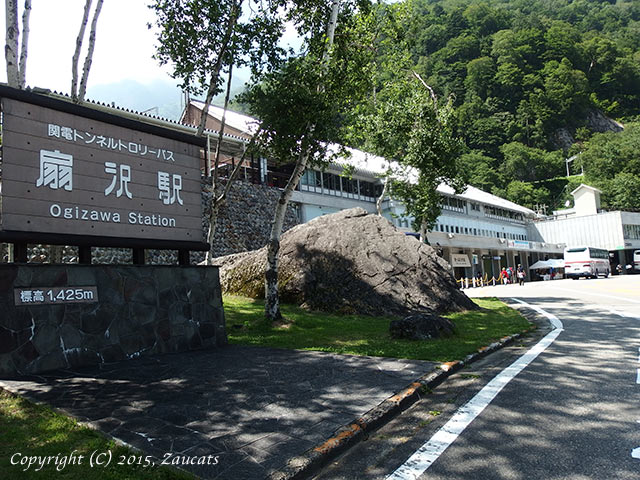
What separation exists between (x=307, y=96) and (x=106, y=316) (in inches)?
272

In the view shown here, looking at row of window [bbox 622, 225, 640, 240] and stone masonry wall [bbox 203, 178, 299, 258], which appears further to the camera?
row of window [bbox 622, 225, 640, 240]

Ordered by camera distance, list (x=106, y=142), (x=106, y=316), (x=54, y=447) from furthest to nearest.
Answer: (x=106, y=142)
(x=106, y=316)
(x=54, y=447)

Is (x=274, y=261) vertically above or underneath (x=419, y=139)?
underneath

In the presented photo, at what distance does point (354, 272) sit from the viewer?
13688 millimetres

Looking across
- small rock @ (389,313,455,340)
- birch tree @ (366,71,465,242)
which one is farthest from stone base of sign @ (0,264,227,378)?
birch tree @ (366,71,465,242)

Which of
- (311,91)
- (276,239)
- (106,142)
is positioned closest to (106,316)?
(106,142)

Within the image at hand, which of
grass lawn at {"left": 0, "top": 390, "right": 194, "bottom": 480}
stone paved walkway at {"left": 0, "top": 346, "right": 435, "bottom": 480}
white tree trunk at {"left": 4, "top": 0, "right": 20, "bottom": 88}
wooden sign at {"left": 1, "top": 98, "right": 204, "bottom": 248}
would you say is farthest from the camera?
white tree trunk at {"left": 4, "top": 0, "right": 20, "bottom": 88}

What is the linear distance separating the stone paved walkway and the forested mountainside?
79.2 m

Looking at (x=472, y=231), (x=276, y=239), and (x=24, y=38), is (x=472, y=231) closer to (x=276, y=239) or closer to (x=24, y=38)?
(x=276, y=239)

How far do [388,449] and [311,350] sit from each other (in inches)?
156

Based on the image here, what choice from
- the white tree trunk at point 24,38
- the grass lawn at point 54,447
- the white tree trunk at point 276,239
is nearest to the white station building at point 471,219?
the white tree trunk at point 276,239

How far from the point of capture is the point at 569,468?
2969 mm

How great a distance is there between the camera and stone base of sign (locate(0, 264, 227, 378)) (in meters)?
5.46

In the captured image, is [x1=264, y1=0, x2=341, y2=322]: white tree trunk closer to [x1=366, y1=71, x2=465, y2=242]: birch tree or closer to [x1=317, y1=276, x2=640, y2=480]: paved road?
[x1=317, y1=276, x2=640, y2=480]: paved road
